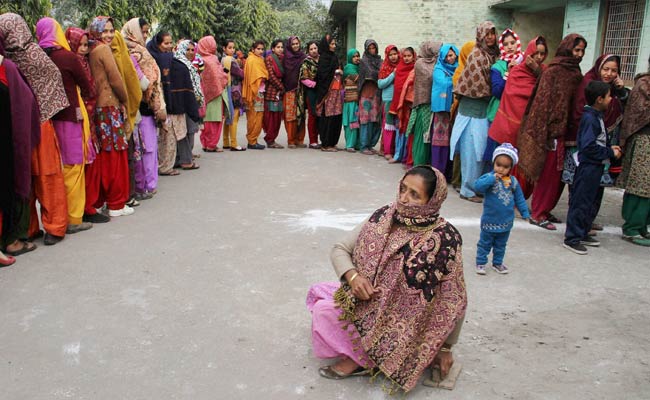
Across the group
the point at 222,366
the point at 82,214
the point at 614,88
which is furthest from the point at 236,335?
the point at 614,88

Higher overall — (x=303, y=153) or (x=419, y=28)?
(x=419, y=28)

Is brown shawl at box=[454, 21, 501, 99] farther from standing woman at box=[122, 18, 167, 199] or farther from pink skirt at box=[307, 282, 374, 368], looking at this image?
pink skirt at box=[307, 282, 374, 368]

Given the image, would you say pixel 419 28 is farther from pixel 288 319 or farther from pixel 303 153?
pixel 288 319

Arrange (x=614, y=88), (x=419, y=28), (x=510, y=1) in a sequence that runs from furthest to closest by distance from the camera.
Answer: (x=419, y=28)
(x=510, y=1)
(x=614, y=88)

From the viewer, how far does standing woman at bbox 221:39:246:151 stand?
31.1 ft

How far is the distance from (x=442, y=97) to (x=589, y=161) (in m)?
2.64

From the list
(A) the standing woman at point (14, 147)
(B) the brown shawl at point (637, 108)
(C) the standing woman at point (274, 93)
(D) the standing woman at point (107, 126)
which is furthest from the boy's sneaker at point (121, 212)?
(B) the brown shawl at point (637, 108)

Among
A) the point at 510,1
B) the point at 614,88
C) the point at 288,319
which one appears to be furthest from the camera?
the point at 510,1

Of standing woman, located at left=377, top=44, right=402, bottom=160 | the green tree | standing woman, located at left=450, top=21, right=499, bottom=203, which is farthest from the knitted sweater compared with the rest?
the green tree

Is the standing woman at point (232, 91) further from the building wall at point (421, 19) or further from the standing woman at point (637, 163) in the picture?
the standing woman at point (637, 163)

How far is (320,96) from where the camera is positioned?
32.0 feet

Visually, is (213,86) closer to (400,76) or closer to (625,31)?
(400,76)

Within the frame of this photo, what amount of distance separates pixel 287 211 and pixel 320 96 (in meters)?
4.43

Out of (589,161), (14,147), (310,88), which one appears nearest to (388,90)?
(310,88)
